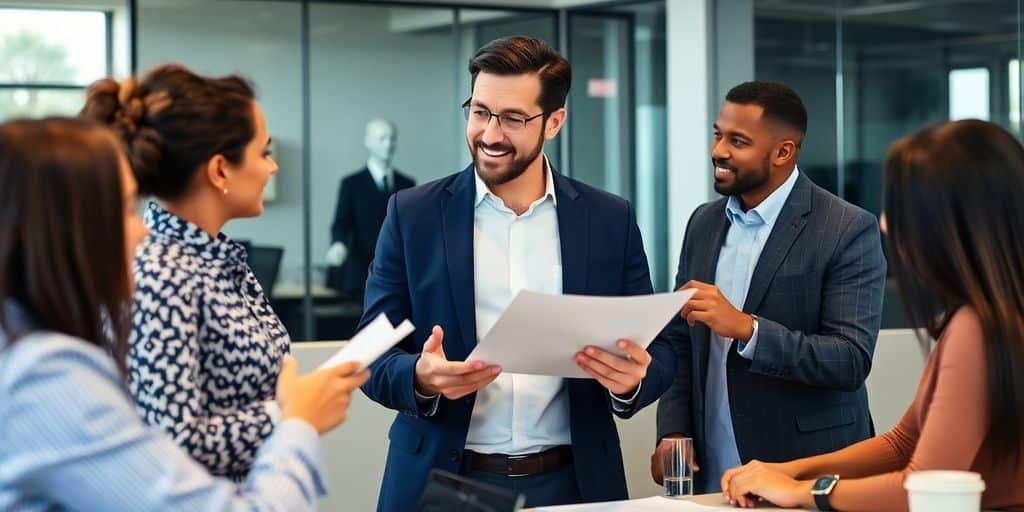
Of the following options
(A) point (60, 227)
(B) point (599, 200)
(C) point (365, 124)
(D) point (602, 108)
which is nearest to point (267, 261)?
(C) point (365, 124)

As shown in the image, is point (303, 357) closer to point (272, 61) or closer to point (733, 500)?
point (733, 500)

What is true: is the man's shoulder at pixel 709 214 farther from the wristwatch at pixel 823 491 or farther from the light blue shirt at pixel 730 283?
the wristwatch at pixel 823 491

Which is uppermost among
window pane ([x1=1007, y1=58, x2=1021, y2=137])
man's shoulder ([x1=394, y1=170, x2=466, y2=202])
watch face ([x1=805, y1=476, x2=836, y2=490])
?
window pane ([x1=1007, y1=58, x2=1021, y2=137])

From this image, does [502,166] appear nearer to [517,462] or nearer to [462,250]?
[462,250]

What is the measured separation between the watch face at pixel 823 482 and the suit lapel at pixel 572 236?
28.9 inches

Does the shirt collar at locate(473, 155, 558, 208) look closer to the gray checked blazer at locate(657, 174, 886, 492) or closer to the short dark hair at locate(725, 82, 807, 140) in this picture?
the gray checked blazer at locate(657, 174, 886, 492)

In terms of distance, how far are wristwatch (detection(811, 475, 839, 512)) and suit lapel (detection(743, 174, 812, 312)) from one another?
0.91 meters

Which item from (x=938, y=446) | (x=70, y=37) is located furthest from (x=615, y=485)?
(x=70, y=37)

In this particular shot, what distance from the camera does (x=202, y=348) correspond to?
2.00 meters

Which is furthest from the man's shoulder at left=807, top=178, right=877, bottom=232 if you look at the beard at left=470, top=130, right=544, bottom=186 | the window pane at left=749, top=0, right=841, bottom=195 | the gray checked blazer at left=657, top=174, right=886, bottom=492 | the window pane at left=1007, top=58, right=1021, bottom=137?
the window pane at left=749, top=0, right=841, bottom=195

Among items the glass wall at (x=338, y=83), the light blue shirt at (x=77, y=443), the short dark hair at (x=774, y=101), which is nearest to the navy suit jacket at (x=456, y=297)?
the short dark hair at (x=774, y=101)

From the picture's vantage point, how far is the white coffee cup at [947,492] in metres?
1.86

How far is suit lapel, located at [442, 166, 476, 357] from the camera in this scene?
2.87 metres

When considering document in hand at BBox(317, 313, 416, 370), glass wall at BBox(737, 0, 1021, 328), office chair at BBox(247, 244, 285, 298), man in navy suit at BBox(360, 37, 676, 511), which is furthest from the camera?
office chair at BBox(247, 244, 285, 298)
